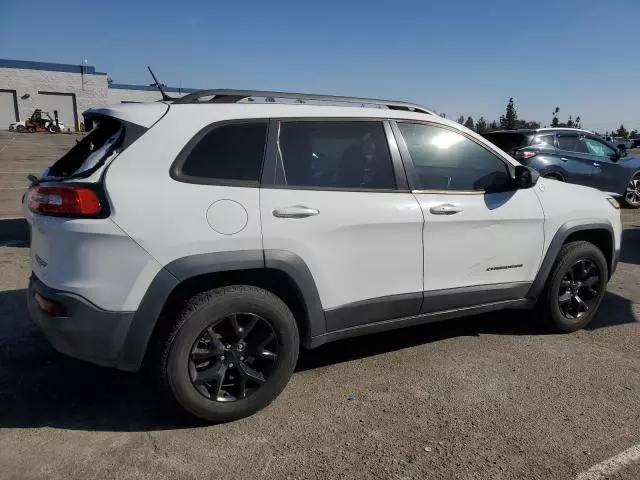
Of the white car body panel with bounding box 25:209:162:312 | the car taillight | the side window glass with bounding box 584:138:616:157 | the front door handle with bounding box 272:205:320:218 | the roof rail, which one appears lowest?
the white car body panel with bounding box 25:209:162:312

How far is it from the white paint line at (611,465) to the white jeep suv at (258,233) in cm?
134

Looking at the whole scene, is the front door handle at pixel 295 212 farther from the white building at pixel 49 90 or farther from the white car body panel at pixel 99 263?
the white building at pixel 49 90

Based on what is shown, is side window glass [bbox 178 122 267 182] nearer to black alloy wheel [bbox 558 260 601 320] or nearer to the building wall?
black alloy wheel [bbox 558 260 601 320]

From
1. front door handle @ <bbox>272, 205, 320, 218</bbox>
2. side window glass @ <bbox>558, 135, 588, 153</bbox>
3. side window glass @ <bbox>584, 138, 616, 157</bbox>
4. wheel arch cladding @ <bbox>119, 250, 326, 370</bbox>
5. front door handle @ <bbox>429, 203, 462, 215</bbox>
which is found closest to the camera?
wheel arch cladding @ <bbox>119, 250, 326, 370</bbox>

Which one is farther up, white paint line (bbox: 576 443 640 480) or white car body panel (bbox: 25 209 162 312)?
white car body panel (bbox: 25 209 162 312)

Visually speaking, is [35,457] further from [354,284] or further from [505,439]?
[505,439]

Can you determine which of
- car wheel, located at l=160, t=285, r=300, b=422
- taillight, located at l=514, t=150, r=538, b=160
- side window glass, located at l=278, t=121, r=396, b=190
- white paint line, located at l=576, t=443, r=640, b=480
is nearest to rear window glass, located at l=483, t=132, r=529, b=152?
taillight, located at l=514, t=150, r=538, b=160

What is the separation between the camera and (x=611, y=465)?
2.68 meters

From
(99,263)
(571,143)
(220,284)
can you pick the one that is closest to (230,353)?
(220,284)

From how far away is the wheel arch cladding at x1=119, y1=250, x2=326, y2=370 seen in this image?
2.72 m

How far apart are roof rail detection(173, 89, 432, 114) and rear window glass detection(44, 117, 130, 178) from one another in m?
0.41

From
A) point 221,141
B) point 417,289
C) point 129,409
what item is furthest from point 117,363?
point 417,289

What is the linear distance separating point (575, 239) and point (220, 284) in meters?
3.07

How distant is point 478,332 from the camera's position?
444 centimetres
